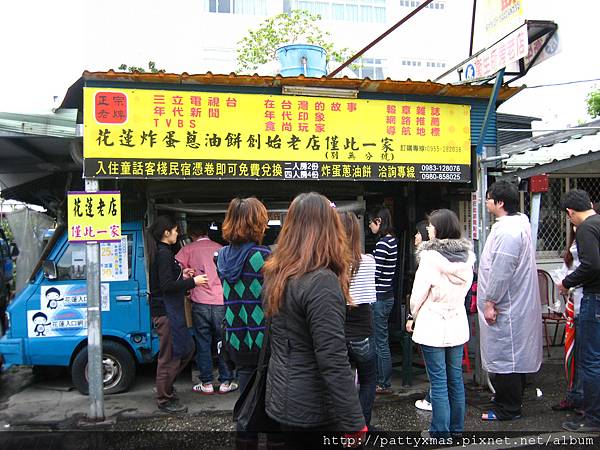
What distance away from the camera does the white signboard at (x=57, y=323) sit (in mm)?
5090

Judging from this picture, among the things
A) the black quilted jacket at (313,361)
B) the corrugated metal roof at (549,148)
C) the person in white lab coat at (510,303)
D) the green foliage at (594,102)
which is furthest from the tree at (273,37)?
the black quilted jacket at (313,361)

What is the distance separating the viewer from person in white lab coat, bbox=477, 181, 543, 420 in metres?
4.27

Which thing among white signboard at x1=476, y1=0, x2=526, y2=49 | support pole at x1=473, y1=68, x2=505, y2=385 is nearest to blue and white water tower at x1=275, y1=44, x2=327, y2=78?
white signboard at x1=476, y1=0, x2=526, y2=49

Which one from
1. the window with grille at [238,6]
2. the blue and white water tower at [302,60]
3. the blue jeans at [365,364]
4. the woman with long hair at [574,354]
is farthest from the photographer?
the window with grille at [238,6]

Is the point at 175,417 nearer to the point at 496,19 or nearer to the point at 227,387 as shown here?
the point at 227,387

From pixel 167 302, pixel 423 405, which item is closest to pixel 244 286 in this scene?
pixel 167 302

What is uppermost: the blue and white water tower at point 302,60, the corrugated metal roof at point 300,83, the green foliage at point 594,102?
the green foliage at point 594,102

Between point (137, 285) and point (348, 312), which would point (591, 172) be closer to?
point (348, 312)

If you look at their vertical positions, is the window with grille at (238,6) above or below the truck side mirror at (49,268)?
above

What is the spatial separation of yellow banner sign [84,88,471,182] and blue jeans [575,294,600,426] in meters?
1.82

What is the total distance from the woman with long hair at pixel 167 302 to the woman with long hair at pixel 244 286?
5.41 feet

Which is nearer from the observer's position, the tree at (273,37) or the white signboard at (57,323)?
the white signboard at (57,323)

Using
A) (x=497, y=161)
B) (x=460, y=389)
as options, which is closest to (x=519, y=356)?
(x=460, y=389)

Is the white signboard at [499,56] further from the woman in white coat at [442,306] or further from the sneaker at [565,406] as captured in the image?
the sneaker at [565,406]
